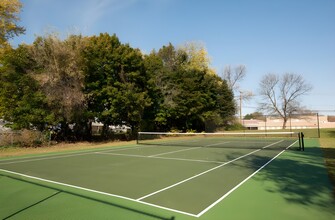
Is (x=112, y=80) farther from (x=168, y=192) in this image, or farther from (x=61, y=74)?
(x=168, y=192)

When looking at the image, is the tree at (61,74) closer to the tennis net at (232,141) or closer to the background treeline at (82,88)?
the background treeline at (82,88)

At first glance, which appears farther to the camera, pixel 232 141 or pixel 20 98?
pixel 232 141

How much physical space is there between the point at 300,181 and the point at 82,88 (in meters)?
17.4

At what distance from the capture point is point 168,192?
6.03m

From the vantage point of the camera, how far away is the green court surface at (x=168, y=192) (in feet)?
15.4

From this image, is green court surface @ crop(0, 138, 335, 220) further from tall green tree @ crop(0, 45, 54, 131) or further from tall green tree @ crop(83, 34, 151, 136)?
tall green tree @ crop(83, 34, 151, 136)

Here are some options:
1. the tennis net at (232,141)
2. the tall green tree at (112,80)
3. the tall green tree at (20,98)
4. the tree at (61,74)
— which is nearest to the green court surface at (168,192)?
the tennis net at (232,141)

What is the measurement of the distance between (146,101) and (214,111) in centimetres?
1524

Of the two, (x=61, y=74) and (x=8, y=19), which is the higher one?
(x=8, y=19)

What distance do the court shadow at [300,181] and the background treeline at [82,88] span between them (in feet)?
46.2

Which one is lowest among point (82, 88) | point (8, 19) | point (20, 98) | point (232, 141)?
point (232, 141)

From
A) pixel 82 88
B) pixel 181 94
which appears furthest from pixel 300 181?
pixel 181 94

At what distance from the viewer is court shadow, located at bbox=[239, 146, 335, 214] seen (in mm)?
5387

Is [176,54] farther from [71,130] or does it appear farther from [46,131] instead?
[46,131]
